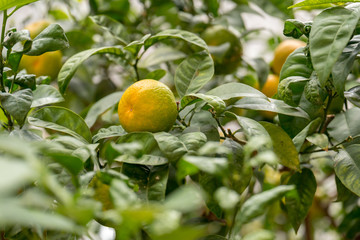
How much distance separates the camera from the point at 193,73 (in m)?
0.78

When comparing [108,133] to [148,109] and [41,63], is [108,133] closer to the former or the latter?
[148,109]

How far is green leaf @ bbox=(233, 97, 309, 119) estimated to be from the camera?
66 centimetres

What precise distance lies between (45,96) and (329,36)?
46 centimetres

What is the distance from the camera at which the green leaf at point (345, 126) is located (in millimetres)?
736

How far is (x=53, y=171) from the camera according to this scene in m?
0.52

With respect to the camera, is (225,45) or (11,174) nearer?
(11,174)

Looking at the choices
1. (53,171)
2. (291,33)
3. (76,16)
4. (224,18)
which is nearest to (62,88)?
(53,171)

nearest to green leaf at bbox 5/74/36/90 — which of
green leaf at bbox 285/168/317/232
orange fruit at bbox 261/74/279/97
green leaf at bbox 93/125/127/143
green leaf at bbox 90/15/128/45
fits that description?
green leaf at bbox 93/125/127/143

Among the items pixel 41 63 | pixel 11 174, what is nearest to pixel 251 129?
pixel 11 174

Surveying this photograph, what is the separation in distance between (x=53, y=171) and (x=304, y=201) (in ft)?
1.45

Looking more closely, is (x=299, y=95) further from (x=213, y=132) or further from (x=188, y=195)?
(x=188, y=195)

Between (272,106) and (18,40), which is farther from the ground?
(18,40)

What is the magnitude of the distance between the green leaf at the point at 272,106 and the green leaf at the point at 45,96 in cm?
30

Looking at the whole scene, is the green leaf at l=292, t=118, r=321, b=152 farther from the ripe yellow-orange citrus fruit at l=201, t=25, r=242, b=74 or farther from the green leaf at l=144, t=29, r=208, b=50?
the ripe yellow-orange citrus fruit at l=201, t=25, r=242, b=74
